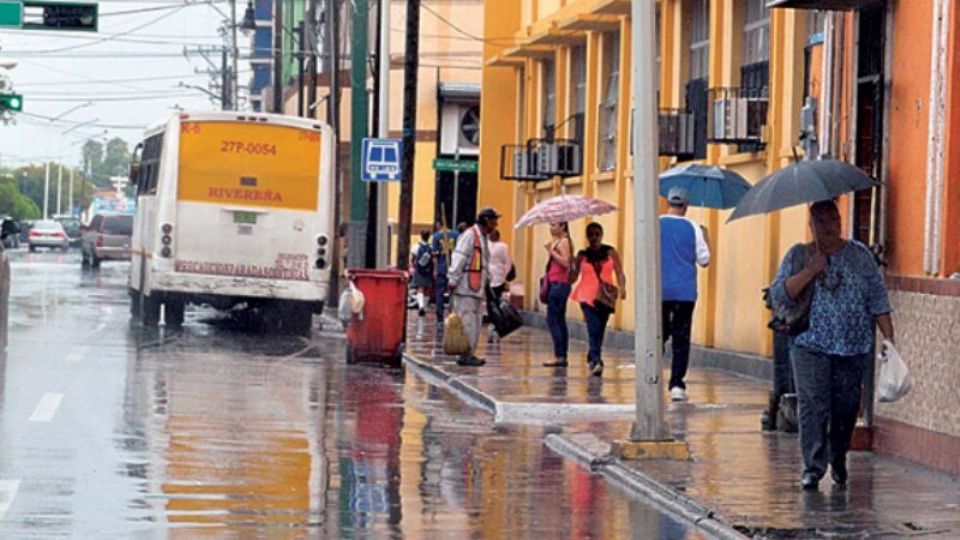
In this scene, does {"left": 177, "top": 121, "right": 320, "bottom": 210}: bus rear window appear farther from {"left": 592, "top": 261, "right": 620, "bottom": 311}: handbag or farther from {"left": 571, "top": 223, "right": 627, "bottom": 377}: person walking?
{"left": 592, "top": 261, "right": 620, "bottom": 311}: handbag

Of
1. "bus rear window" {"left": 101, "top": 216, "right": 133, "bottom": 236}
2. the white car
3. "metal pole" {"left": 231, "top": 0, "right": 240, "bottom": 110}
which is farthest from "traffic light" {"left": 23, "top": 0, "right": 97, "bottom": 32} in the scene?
the white car

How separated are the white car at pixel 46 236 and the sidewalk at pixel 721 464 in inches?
2697

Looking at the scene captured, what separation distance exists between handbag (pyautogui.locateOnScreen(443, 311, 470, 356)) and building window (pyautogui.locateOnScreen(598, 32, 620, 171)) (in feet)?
27.8

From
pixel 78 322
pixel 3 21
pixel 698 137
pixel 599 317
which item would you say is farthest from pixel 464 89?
pixel 599 317

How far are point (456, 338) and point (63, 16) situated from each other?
586 inches

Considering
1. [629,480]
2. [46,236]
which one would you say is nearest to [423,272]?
[629,480]

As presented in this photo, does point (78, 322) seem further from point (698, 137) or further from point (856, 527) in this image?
point (856, 527)

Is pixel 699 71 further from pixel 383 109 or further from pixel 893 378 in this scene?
pixel 893 378

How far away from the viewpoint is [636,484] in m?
13.5

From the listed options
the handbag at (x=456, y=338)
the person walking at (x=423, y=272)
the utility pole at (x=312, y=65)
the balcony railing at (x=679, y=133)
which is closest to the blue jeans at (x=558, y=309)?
the handbag at (x=456, y=338)

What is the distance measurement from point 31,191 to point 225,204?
16793 cm

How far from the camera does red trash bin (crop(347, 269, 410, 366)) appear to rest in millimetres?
25484

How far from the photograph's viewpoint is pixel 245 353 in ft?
87.4

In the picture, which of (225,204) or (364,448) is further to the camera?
(225,204)
